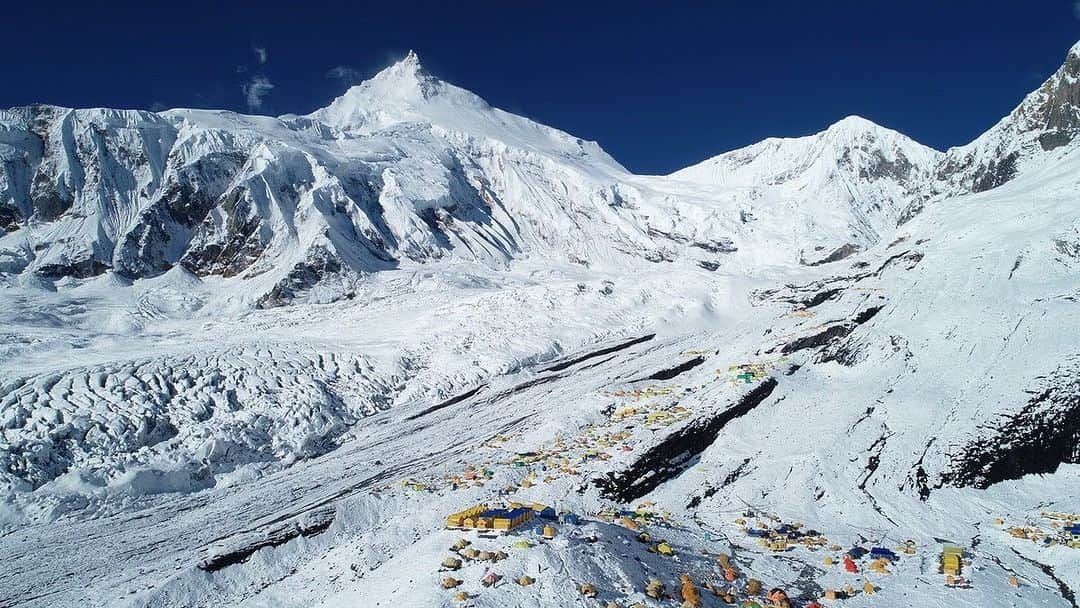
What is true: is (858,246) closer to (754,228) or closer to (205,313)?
(754,228)

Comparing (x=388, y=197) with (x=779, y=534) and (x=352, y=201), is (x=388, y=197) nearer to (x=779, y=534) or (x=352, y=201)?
(x=352, y=201)

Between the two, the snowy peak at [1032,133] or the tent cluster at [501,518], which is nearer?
the tent cluster at [501,518]

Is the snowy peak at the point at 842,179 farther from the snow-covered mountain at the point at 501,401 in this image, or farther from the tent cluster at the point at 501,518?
the tent cluster at the point at 501,518

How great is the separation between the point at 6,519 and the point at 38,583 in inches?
333

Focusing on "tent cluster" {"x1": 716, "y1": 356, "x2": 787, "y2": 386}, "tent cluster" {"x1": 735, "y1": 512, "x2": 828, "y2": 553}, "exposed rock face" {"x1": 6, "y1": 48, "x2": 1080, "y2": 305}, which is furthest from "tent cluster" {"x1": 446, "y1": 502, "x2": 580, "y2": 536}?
"exposed rock face" {"x1": 6, "y1": 48, "x2": 1080, "y2": 305}

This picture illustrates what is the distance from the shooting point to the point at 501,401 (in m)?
49.3

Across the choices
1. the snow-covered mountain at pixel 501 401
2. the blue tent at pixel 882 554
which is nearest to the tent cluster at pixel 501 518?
the snow-covered mountain at pixel 501 401

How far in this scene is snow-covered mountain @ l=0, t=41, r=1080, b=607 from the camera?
75.4 ft

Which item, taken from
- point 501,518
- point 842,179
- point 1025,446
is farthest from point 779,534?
Result: point 842,179

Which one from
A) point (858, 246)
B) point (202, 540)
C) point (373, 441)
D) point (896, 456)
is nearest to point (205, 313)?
point (373, 441)

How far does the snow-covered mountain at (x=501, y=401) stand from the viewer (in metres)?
23.0

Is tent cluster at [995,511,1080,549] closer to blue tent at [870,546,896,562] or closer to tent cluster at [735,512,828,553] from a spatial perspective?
blue tent at [870,546,896,562]

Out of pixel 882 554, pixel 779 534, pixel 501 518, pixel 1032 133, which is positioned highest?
pixel 1032 133

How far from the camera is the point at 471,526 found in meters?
21.3
